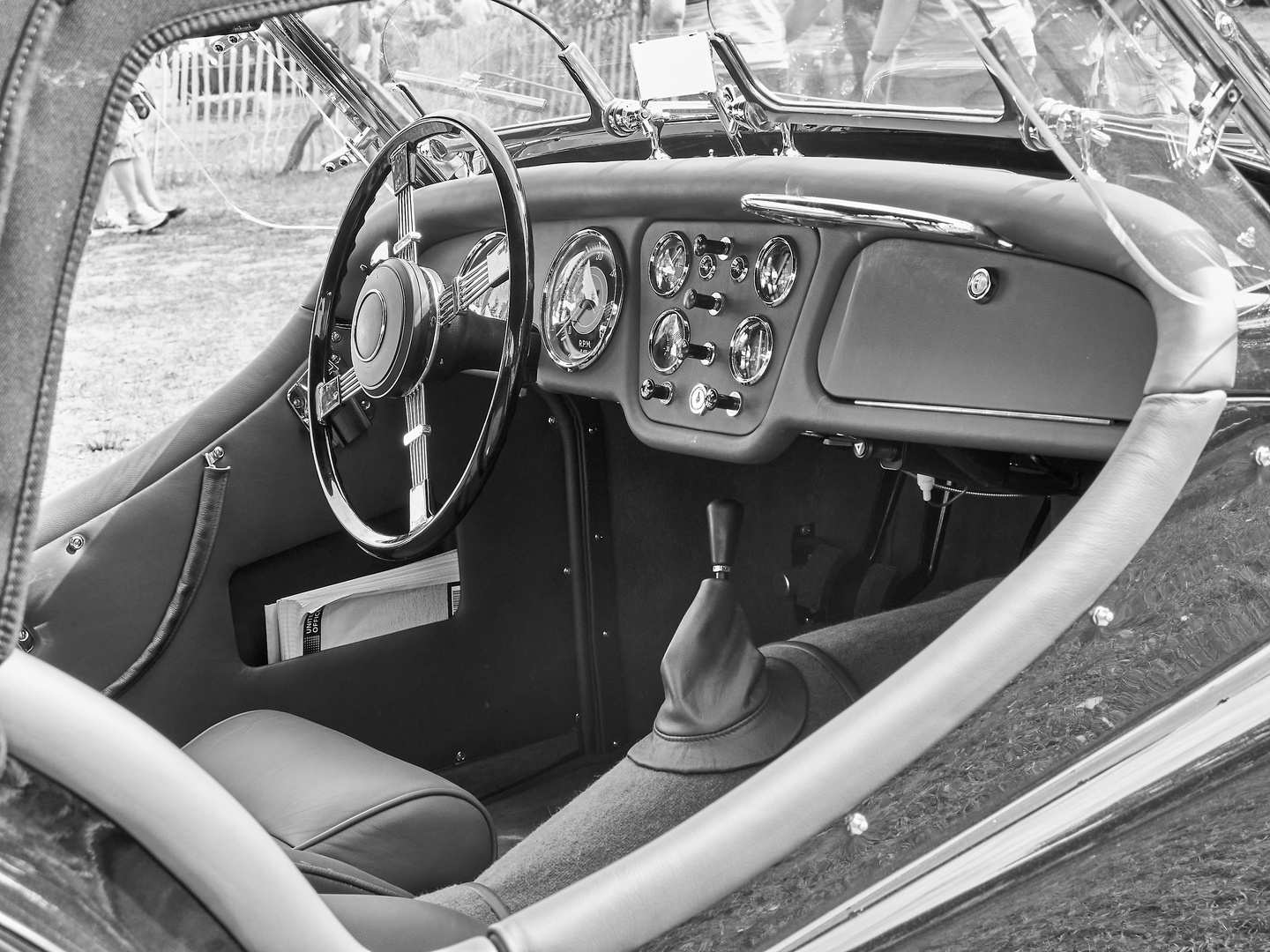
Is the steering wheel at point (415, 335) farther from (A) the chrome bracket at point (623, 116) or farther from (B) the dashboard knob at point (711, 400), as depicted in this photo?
(A) the chrome bracket at point (623, 116)

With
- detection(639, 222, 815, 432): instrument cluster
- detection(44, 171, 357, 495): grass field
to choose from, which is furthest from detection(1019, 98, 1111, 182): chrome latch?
detection(44, 171, 357, 495): grass field

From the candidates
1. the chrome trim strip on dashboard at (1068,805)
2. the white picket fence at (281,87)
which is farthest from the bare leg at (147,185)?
the chrome trim strip on dashboard at (1068,805)

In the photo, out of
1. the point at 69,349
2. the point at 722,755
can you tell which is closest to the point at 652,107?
the point at 722,755

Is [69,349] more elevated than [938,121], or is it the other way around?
[938,121]

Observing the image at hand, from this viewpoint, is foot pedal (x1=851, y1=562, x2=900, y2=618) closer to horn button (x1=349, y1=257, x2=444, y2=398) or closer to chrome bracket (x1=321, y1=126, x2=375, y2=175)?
horn button (x1=349, y1=257, x2=444, y2=398)

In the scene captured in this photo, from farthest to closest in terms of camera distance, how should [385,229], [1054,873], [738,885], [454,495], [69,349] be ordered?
[69,349] < [385,229] < [454,495] < [1054,873] < [738,885]

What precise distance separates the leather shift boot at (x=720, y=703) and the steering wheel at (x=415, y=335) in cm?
44

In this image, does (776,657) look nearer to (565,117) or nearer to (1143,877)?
(1143,877)

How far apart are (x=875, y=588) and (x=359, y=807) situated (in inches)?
47.0

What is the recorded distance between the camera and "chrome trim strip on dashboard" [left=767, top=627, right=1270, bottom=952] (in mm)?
1052

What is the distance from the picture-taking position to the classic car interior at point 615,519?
1.07 metres

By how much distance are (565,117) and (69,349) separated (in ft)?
15.1

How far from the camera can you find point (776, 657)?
194 centimetres

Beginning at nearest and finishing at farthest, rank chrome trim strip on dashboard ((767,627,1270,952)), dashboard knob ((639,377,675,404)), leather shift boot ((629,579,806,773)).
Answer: chrome trim strip on dashboard ((767,627,1270,952))
leather shift boot ((629,579,806,773))
dashboard knob ((639,377,675,404))
